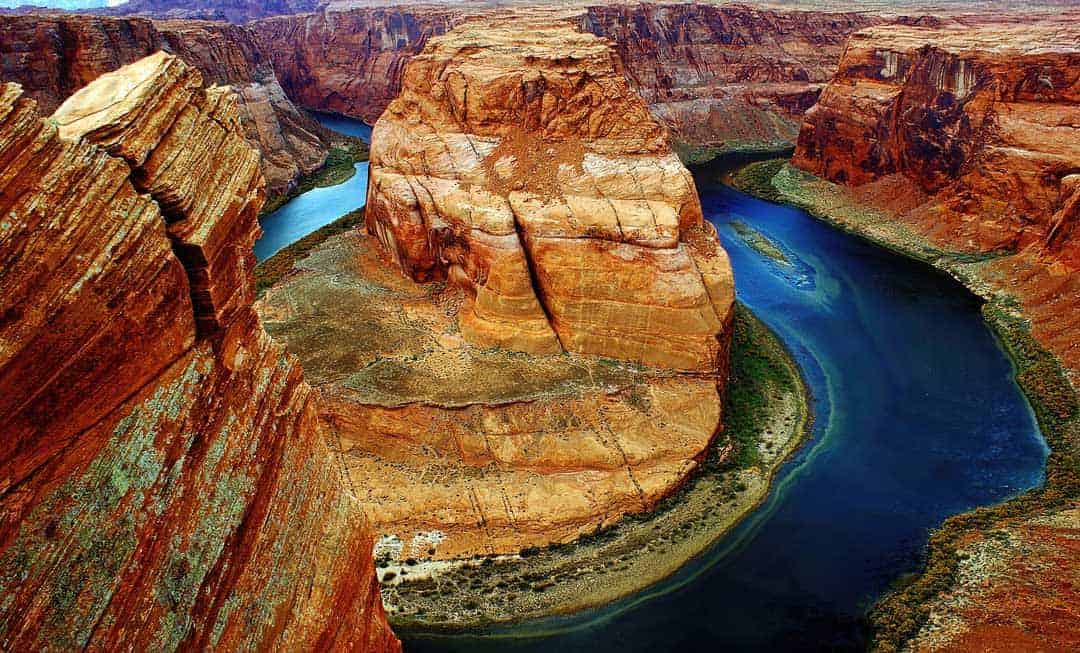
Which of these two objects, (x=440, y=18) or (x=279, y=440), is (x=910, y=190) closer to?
(x=279, y=440)

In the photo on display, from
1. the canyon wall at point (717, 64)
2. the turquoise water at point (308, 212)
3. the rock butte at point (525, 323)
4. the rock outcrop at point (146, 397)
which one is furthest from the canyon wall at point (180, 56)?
the rock outcrop at point (146, 397)

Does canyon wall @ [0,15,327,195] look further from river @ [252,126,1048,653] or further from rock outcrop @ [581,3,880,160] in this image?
rock outcrop @ [581,3,880,160]

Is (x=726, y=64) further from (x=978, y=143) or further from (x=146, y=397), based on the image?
(x=146, y=397)

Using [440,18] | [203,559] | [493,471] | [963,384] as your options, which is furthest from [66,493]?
[440,18]

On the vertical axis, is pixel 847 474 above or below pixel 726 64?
below

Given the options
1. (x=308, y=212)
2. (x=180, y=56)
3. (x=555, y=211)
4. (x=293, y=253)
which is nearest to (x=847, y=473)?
(x=555, y=211)

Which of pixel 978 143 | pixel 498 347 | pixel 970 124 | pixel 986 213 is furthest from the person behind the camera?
pixel 970 124

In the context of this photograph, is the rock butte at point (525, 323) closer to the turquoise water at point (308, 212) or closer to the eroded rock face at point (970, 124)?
the turquoise water at point (308, 212)
